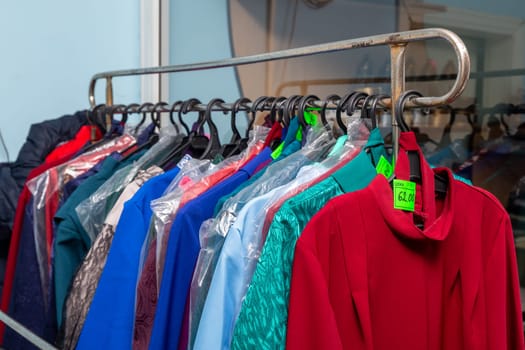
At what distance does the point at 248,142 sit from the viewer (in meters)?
1.22

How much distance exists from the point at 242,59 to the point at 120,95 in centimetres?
128

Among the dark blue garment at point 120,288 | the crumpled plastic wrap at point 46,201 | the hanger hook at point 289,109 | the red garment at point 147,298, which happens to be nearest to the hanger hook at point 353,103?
the hanger hook at point 289,109

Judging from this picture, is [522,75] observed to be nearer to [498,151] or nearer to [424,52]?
[498,151]

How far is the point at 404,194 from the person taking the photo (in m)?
0.90

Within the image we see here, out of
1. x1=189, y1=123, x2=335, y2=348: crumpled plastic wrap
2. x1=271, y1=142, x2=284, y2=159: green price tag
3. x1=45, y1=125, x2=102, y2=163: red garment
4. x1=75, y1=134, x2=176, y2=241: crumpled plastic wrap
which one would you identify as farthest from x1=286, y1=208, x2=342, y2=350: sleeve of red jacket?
x1=45, y1=125, x2=102, y2=163: red garment

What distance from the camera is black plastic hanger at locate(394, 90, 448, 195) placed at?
892 mm

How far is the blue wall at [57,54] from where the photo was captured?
2.12 m

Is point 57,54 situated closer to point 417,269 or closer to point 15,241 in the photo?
point 15,241

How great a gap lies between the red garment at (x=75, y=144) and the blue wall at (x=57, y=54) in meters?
0.52

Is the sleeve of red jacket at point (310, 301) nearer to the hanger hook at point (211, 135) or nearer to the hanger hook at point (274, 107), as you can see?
the hanger hook at point (274, 107)

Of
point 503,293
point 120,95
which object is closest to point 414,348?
point 503,293

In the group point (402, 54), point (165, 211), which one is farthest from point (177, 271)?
point (402, 54)

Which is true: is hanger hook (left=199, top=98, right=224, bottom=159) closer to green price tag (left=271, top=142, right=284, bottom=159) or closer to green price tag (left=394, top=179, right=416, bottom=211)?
green price tag (left=271, top=142, right=284, bottom=159)

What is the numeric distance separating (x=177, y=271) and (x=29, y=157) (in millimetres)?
848
